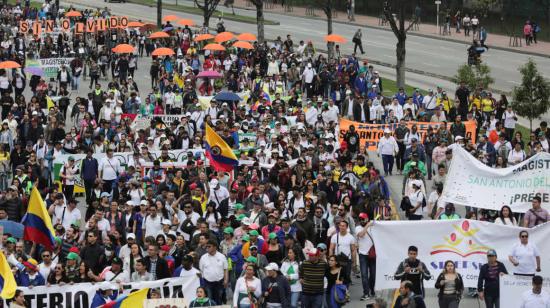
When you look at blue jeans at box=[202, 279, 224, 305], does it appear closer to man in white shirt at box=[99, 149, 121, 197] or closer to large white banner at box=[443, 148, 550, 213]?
large white banner at box=[443, 148, 550, 213]

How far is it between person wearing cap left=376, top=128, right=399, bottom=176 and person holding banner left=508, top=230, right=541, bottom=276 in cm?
985

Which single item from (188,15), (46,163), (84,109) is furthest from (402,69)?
(188,15)

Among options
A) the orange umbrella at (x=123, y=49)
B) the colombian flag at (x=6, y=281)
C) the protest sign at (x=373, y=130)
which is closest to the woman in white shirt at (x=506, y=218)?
the colombian flag at (x=6, y=281)

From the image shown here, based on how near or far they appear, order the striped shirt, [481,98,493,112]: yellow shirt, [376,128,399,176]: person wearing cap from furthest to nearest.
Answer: [481,98,493,112]: yellow shirt
[376,128,399,176]: person wearing cap
the striped shirt

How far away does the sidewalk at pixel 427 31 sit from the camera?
62.8 m

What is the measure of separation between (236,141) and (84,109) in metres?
6.50

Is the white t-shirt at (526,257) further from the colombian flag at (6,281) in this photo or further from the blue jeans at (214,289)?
the colombian flag at (6,281)

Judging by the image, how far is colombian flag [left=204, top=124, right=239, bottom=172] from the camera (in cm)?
2756

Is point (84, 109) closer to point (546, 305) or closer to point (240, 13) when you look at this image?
point (546, 305)

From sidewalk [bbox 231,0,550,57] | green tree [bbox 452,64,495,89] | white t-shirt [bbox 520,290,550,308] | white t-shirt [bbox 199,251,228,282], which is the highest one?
green tree [bbox 452,64,495,89]

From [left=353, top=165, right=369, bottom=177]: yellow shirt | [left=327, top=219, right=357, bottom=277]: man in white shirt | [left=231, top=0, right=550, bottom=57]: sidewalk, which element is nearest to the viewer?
[left=327, top=219, right=357, bottom=277]: man in white shirt

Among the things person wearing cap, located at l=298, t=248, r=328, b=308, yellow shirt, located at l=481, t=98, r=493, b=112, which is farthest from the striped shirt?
yellow shirt, located at l=481, t=98, r=493, b=112

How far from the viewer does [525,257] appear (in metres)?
20.8

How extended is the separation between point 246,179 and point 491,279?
7768 millimetres
